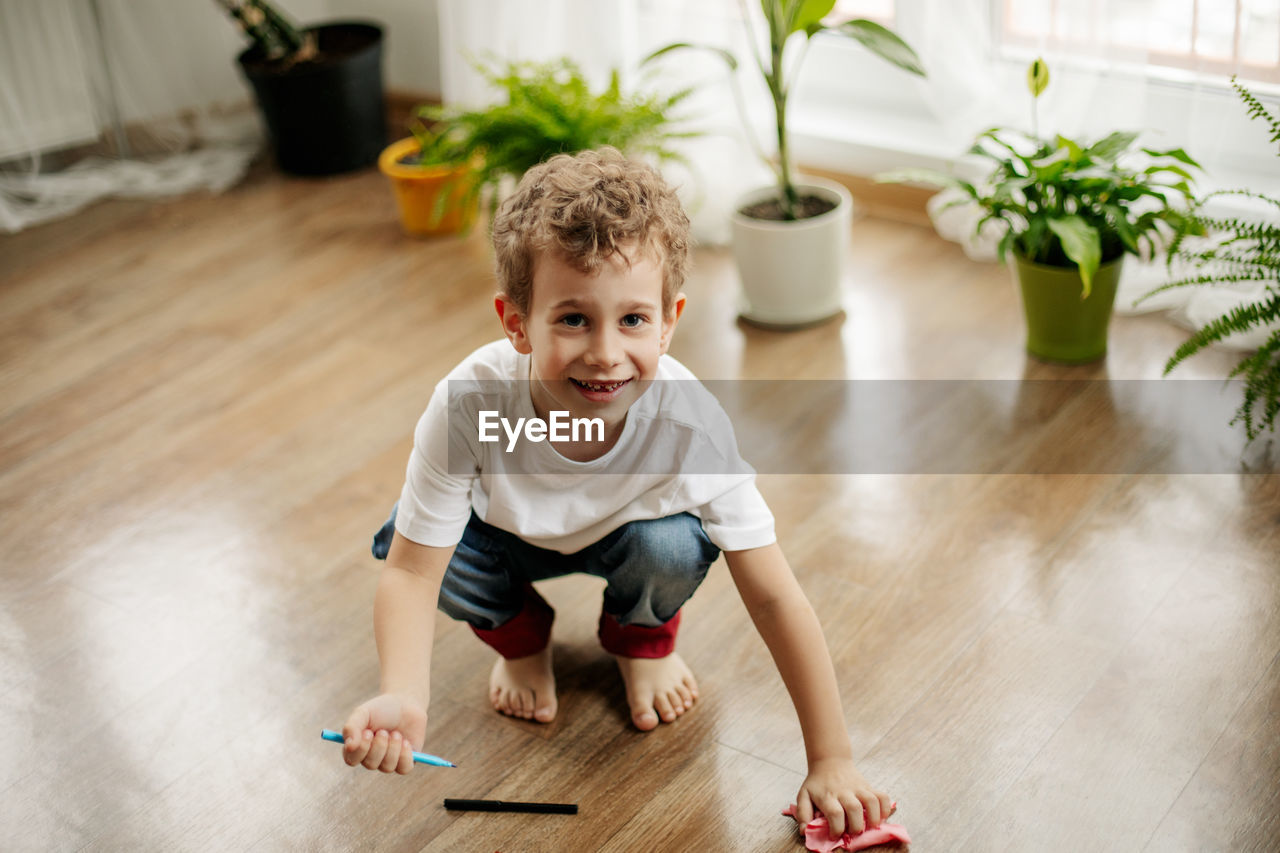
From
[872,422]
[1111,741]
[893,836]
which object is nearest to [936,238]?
[872,422]

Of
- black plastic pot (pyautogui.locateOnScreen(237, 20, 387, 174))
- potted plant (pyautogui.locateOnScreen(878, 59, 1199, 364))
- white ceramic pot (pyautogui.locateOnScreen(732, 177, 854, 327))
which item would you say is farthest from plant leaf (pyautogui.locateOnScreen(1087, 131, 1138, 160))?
black plastic pot (pyautogui.locateOnScreen(237, 20, 387, 174))

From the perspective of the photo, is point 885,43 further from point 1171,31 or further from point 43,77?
point 43,77

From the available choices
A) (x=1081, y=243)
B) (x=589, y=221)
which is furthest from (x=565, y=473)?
(x=1081, y=243)

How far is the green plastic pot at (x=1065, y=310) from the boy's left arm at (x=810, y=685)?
89 centimetres

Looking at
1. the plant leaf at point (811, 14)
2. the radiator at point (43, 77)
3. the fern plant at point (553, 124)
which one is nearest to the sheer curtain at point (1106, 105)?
the plant leaf at point (811, 14)

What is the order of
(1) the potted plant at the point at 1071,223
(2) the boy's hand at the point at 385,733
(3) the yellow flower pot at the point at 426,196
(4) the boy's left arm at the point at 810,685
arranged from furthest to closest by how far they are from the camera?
(3) the yellow flower pot at the point at 426,196 → (1) the potted plant at the point at 1071,223 → (4) the boy's left arm at the point at 810,685 → (2) the boy's hand at the point at 385,733

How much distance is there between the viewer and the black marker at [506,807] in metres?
1.19

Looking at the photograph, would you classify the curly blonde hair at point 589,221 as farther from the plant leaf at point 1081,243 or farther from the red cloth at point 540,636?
the plant leaf at point 1081,243

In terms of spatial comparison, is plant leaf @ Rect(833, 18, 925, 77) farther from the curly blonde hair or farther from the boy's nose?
the boy's nose

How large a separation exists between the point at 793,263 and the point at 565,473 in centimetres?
97

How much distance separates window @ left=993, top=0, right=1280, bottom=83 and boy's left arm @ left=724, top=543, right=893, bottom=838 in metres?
1.25

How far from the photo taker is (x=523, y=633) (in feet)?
4.27

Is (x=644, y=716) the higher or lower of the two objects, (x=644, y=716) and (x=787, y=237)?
the lower

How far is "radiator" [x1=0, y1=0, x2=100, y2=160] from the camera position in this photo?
8.49 feet
